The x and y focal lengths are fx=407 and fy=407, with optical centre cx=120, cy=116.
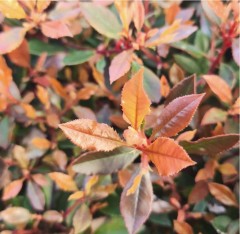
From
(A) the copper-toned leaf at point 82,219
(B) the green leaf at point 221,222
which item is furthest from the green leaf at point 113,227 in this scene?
(B) the green leaf at point 221,222

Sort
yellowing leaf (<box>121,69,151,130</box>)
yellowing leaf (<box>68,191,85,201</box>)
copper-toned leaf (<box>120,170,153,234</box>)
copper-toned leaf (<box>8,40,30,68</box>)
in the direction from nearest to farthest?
yellowing leaf (<box>121,69,151,130</box>) → copper-toned leaf (<box>120,170,153,234</box>) → yellowing leaf (<box>68,191,85,201</box>) → copper-toned leaf (<box>8,40,30,68</box>)

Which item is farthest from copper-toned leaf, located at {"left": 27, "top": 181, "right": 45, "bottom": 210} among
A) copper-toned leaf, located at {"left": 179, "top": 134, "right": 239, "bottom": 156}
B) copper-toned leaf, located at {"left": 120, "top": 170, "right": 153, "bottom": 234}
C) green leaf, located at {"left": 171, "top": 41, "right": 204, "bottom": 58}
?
green leaf, located at {"left": 171, "top": 41, "right": 204, "bottom": 58}

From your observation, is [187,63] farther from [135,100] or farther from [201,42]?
[135,100]

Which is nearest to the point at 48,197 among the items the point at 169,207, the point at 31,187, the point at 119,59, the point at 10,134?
the point at 31,187

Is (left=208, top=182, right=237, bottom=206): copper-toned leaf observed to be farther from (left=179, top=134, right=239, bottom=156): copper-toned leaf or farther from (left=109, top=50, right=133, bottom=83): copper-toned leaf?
(left=109, top=50, right=133, bottom=83): copper-toned leaf

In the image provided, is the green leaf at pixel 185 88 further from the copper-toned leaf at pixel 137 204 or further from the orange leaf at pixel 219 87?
the copper-toned leaf at pixel 137 204

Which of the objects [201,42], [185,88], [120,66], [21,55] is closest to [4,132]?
[21,55]
